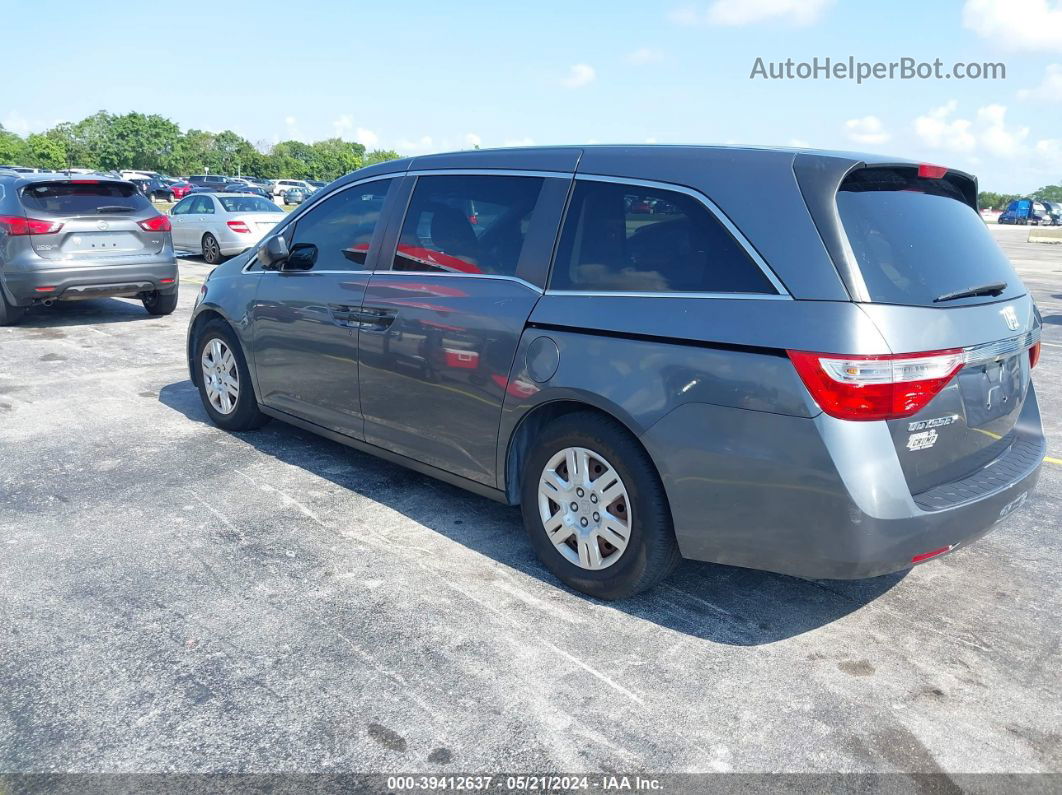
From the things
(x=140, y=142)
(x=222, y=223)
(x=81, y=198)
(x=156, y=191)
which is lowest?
(x=222, y=223)

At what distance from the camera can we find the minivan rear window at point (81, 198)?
953 centimetres

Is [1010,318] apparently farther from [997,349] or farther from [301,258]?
[301,258]

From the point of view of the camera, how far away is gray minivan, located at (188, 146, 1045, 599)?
3041 millimetres

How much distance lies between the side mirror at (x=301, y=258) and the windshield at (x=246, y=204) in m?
12.7

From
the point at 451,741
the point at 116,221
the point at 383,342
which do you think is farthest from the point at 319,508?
the point at 116,221

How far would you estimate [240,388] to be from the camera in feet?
19.1

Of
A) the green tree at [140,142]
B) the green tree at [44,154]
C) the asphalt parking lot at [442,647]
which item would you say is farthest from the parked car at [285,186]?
the asphalt parking lot at [442,647]

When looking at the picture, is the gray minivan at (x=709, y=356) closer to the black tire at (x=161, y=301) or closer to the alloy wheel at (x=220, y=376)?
the alloy wheel at (x=220, y=376)

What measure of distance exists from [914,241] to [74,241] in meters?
8.91

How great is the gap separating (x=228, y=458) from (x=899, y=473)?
3.97 meters

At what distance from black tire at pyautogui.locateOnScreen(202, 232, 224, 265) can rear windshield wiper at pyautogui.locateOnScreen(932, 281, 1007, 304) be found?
1559 centimetres

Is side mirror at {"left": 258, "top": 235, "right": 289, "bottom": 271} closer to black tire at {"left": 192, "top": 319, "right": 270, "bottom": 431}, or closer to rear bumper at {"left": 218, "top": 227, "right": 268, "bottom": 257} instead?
black tire at {"left": 192, "top": 319, "right": 270, "bottom": 431}

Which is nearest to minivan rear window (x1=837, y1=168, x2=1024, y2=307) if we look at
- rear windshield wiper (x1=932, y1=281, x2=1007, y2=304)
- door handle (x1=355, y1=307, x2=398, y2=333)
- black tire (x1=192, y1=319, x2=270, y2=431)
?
rear windshield wiper (x1=932, y1=281, x2=1007, y2=304)

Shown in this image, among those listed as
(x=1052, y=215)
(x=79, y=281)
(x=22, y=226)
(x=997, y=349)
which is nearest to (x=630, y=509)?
(x=997, y=349)
